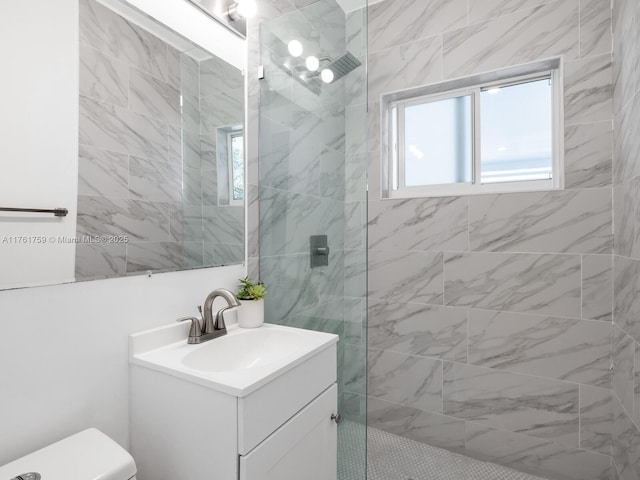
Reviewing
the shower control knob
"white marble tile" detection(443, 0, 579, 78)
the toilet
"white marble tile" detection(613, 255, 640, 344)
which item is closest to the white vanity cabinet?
the toilet

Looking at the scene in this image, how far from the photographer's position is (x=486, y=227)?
1.84 m

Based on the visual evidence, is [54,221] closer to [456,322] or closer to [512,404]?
[456,322]

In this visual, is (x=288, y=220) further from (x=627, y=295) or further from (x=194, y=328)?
(x=627, y=295)

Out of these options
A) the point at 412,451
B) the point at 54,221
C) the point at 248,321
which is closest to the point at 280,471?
the point at 248,321

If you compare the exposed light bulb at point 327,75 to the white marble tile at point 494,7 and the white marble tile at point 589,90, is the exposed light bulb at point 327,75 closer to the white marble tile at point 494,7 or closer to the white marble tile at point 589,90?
the white marble tile at point 494,7

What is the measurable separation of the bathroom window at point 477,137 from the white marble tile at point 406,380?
1.01m

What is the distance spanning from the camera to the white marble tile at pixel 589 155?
1.60 metres

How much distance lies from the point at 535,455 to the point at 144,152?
89.1 inches

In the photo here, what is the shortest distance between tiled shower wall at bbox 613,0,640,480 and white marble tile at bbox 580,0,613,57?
0.04m

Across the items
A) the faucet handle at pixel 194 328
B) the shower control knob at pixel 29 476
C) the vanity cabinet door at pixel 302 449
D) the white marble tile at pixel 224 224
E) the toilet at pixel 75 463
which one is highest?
the white marble tile at pixel 224 224

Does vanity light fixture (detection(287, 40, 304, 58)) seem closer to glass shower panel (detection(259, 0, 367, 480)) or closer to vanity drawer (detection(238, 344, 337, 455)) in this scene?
glass shower panel (detection(259, 0, 367, 480))

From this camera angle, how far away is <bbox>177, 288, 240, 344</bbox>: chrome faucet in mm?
1193

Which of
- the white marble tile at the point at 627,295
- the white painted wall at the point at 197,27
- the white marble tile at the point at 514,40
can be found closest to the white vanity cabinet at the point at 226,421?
the white painted wall at the point at 197,27

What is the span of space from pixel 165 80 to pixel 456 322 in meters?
1.81
